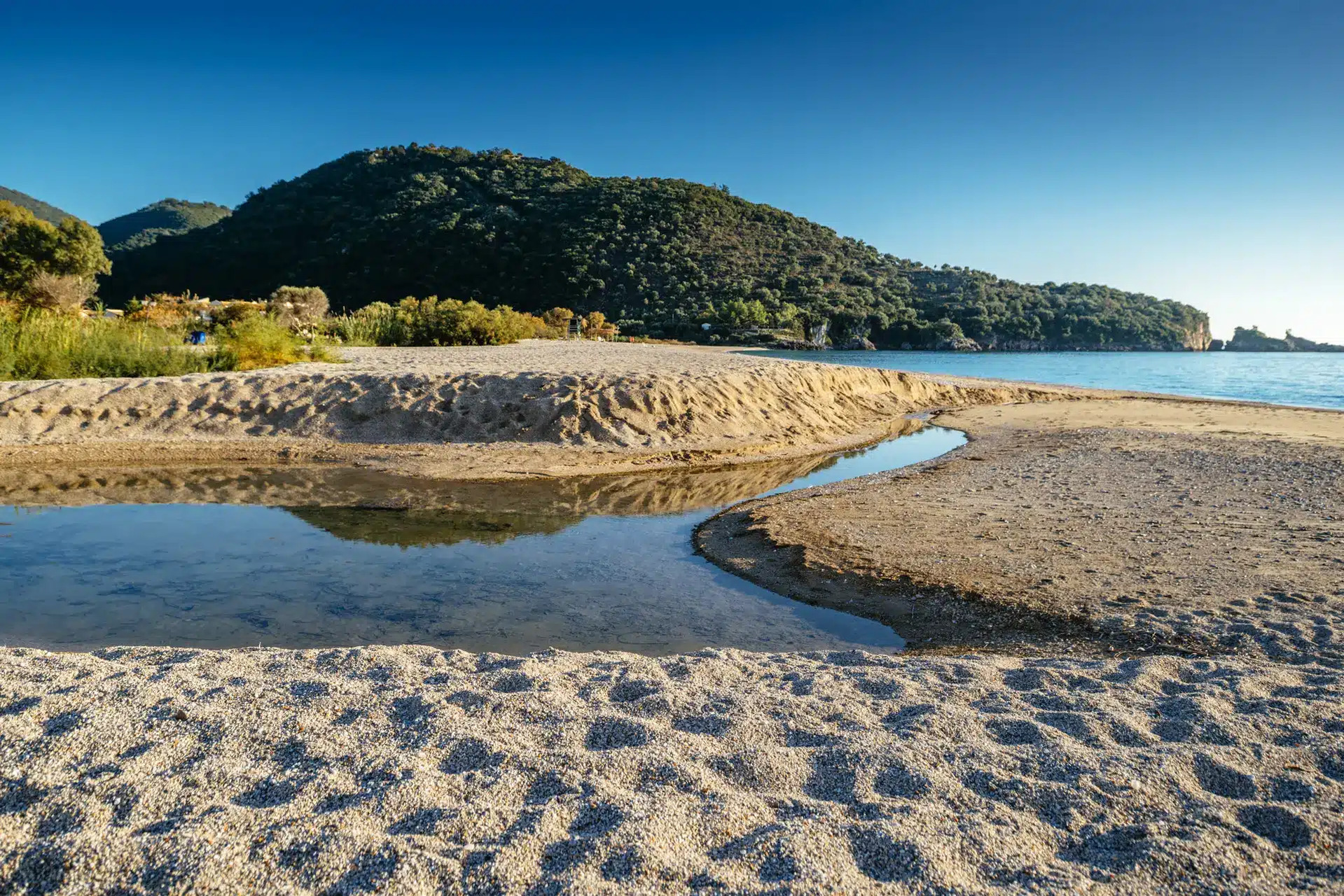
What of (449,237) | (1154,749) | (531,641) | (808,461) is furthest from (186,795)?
→ (449,237)

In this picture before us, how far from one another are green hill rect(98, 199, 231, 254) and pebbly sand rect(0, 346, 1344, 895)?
100m

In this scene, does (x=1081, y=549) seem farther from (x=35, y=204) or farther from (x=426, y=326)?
(x=35, y=204)

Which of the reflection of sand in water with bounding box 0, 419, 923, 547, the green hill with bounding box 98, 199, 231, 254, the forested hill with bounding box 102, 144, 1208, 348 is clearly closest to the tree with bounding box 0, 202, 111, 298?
the reflection of sand in water with bounding box 0, 419, 923, 547

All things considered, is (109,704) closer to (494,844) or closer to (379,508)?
(494,844)

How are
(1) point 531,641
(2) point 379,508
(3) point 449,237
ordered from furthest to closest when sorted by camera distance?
1. (3) point 449,237
2. (2) point 379,508
3. (1) point 531,641

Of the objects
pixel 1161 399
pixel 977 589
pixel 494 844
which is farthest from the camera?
pixel 1161 399

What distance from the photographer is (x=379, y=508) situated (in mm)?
8008

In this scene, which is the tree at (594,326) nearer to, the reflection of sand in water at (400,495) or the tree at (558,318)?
the tree at (558,318)

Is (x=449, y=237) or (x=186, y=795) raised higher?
(x=449, y=237)

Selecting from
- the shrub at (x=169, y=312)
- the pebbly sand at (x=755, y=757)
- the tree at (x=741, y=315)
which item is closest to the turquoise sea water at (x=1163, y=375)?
the tree at (x=741, y=315)

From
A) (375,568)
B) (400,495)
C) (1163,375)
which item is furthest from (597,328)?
(375,568)

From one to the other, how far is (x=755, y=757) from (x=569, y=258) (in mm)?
58670

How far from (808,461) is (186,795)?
10.1 meters

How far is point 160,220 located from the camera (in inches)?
3615
